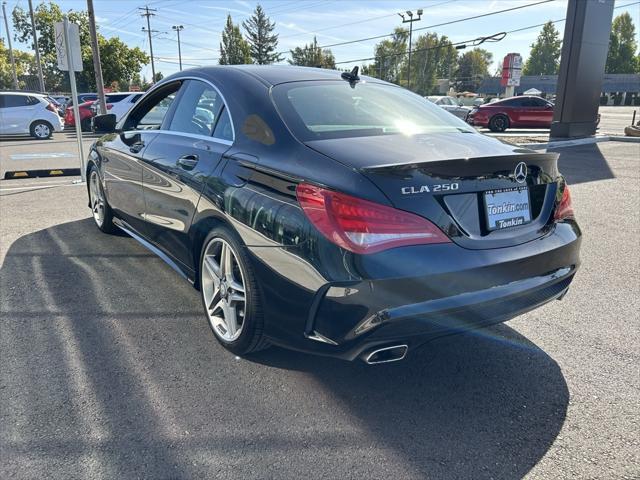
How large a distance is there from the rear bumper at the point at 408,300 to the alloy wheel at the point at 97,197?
3.46 meters

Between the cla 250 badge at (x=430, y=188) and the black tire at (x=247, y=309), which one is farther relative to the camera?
the black tire at (x=247, y=309)

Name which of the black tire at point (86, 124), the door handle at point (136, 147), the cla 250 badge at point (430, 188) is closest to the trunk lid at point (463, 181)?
the cla 250 badge at point (430, 188)

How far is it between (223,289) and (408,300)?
4.07ft

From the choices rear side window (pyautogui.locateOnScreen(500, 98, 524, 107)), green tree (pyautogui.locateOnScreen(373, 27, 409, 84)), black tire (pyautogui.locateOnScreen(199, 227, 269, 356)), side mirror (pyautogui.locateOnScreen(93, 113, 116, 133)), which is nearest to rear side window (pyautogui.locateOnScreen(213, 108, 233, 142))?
black tire (pyautogui.locateOnScreen(199, 227, 269, 356))

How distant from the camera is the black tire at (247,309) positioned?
8.36 ft

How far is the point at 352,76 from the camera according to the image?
3.49 metres

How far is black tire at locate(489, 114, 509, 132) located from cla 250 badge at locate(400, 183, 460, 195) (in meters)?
20.9

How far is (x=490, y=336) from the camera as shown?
126 inches

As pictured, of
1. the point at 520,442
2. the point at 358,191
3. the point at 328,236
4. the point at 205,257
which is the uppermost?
the point at 358,191

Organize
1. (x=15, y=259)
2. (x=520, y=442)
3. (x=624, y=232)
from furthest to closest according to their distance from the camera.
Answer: (x=624, y=232) < (x=15, y=259) < (x=520, y=442)

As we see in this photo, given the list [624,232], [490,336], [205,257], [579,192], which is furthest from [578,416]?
[579,192]

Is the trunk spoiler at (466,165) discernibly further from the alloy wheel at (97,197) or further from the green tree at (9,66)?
the green tree at (9,66)

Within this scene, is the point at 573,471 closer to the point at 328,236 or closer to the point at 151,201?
the point at 328,236

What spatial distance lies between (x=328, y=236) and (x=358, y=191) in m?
0.23
